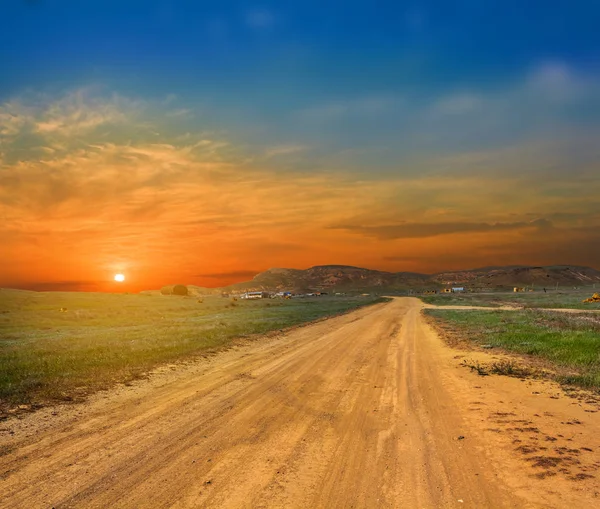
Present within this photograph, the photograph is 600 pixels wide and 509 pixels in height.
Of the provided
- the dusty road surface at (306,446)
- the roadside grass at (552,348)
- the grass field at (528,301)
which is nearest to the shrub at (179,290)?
the grass field at (528,301)

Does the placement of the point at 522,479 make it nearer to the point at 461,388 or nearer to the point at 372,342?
the point at 461,388

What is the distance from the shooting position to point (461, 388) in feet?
42.8

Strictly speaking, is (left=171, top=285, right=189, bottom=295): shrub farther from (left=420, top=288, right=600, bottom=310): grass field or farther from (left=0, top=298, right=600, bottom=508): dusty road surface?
(left=0, top=298, right=600, bottom=508): dusty road surface

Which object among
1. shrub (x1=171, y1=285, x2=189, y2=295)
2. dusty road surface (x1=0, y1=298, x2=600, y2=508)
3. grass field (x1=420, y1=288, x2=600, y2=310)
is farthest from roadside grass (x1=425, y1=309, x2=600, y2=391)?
shrub (x1=171, y1=285, x2=189, y2=295)

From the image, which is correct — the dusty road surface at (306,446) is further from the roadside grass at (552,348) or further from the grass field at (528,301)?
the grass field at (528,301)

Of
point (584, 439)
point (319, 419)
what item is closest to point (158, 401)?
point (319, 419)

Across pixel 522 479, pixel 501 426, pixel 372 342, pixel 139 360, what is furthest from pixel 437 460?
pixel 372 342

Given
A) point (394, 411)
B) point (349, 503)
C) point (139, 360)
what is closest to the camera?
point (349, 503)

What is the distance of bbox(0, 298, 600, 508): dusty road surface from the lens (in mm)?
6172

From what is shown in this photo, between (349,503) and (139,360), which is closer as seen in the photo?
(349,503)

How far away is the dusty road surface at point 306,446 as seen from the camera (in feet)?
20.2

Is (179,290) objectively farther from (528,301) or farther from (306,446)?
(306,446)

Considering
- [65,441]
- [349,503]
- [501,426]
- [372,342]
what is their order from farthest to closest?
1. [372,342]
2. [501,426]
3. [65,441]
4. [349,503]

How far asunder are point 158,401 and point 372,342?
1538cm
